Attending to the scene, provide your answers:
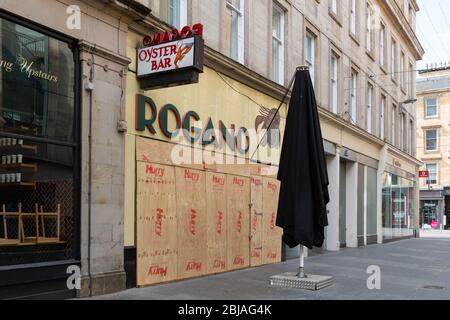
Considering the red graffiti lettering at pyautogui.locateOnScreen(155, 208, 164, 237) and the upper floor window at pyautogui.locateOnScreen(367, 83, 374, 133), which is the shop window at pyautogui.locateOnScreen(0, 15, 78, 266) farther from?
the upper floor window at pyautogui.locateOnScreen(367, 83, 374, 133)

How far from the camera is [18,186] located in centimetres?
701

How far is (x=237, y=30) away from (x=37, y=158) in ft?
22.4

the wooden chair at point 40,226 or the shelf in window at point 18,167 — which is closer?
the shelf in window at point 18,167

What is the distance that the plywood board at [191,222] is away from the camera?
9.71m

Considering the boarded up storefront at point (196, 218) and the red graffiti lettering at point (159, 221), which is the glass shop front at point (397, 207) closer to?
the boarded up storefront at point (196, 218)

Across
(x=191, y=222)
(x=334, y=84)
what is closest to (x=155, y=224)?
(x=191, y=222)

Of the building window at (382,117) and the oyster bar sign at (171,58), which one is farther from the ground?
the building window at (382,117)

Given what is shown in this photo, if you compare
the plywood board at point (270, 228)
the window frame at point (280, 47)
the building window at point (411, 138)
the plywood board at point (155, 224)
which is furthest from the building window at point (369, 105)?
the plywood board at point (155, 224)

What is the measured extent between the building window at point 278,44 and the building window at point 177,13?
4.64 m

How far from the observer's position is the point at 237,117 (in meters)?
12.1
